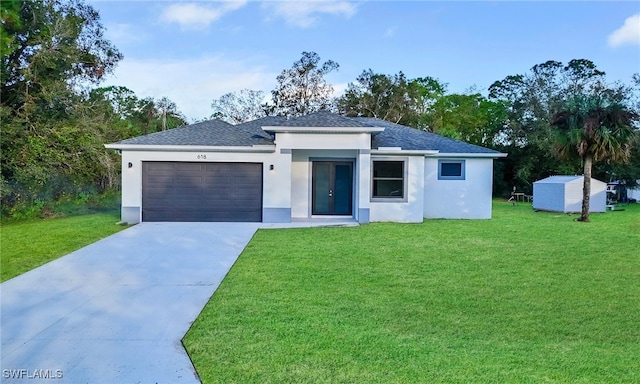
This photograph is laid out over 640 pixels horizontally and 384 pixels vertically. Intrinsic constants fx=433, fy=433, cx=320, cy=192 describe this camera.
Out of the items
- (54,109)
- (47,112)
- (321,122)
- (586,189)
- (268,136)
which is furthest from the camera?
(54,109)

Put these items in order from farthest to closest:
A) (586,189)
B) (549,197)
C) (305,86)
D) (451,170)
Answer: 1. (305,86)
2. (549,197)
3. (451,170)
4. (586,189)

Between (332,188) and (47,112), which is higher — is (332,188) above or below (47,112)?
below

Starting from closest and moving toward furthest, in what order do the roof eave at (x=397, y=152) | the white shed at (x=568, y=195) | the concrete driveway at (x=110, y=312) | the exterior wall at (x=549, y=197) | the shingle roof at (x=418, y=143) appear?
the concrete driveway at (x=110, y=312), the roof eave at (x=397, y=152), the shingle roof at (x=418, y=143), the white shed at (x=568, y=195), the exterior wall at (x=549, y=197)

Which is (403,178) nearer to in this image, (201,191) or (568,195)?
(201,191)

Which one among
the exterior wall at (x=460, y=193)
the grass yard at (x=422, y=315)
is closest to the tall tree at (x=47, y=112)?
the grass yard at (x=422, y=315)

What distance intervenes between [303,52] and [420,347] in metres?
38.2

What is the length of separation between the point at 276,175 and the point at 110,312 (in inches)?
379

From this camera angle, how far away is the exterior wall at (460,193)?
1756 centimetres

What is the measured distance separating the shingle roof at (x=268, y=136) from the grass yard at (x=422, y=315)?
5.66 m

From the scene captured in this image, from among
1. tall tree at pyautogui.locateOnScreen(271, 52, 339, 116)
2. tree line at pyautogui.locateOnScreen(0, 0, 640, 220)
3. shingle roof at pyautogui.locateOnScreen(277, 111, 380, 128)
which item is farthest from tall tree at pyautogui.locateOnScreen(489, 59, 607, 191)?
shingle roof at pyautogui.locateOnScreen(277, 111, 380, 128)

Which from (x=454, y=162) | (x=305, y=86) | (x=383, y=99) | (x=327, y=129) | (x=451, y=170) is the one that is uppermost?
(x=305, y=86)

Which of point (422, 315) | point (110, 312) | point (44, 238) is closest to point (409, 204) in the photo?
point (422, 315)

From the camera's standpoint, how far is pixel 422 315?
5.65 m

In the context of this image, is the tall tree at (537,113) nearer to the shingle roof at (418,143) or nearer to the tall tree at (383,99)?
the tall tree at (383,99)
